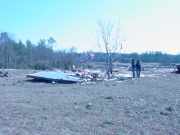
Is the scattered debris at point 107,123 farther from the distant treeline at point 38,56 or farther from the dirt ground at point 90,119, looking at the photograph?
the distant treeline at point 38,56

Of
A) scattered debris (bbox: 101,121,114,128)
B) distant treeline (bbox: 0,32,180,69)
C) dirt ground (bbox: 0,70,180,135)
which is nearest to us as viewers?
dirt ground (bbox: 0,70,180,135)

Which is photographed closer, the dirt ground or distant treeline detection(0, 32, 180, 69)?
the dirt ground

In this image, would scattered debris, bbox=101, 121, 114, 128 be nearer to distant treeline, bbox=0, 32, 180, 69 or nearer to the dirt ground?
the dirt ground

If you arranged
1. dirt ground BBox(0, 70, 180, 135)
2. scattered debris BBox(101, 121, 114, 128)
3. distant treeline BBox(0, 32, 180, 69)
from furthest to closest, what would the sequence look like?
distant treeline BBox(0, 32, 180, 69)
scattered debris BBox(101, 121, 114, 128)
dirt ground BBox(0, 70, 180, 135)

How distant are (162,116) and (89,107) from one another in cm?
243

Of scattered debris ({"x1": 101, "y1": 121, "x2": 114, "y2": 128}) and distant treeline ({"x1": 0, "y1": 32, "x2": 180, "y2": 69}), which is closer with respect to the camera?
scattered debris ({"x1": 101, "y1": 121, "x2": 114, "y2": 128})

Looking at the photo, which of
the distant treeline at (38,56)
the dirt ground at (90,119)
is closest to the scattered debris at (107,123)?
the dirt ground at (90,119)

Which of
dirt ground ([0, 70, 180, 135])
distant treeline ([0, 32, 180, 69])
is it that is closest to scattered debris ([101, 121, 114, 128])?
dirt ground ([0, 70, 180, 135])

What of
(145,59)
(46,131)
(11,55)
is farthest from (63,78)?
(145,59)

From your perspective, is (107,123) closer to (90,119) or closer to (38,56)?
(90,119)

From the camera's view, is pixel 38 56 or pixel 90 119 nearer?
pixel 90 119

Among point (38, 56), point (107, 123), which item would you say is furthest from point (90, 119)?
point (38, 56)

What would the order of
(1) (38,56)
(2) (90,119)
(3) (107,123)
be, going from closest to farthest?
(3) (107,123) < (2) (90,119) < (1) (38,56)


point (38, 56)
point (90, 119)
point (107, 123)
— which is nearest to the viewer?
point (107, 123)
